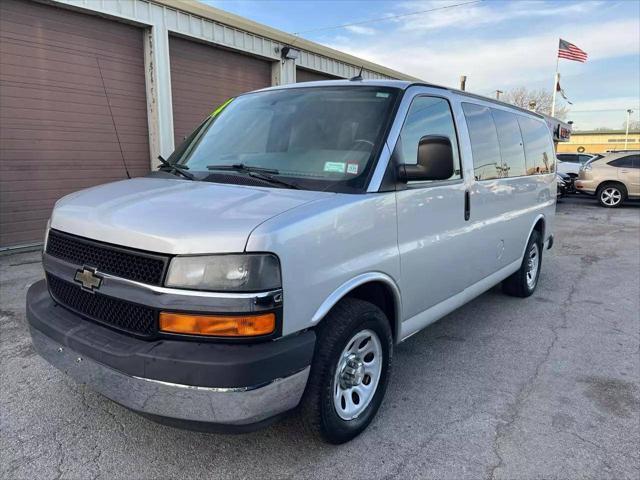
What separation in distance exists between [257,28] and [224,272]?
10.2m

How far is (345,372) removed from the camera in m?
2.75

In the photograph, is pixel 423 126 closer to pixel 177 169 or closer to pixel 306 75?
pixel 177 169

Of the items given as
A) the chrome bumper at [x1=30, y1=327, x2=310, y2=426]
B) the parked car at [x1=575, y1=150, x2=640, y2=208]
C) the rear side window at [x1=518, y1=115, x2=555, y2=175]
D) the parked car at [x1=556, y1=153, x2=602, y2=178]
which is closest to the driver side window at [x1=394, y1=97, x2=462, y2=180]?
the chrome bumper at [x1=30, y1=327, x2=310, y2=426]

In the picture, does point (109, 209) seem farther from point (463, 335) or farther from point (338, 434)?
point (463, 335)

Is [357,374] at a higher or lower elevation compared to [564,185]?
lower

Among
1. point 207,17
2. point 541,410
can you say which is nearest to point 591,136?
point 207,17

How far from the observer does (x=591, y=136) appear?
→ 7400 cm

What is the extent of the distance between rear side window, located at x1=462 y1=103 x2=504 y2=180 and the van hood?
1.89m

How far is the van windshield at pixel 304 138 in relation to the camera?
2877mm

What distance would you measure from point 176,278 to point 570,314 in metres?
4.56

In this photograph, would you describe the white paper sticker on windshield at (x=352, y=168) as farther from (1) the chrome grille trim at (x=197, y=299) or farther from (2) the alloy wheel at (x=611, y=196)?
(2) the alloy wheel at (x=611, y=196)

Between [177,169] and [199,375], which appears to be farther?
[177,169]

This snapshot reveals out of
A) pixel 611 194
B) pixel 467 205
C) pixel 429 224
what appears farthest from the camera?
pixel 611 194

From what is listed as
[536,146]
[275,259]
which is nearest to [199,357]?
[275,259]
